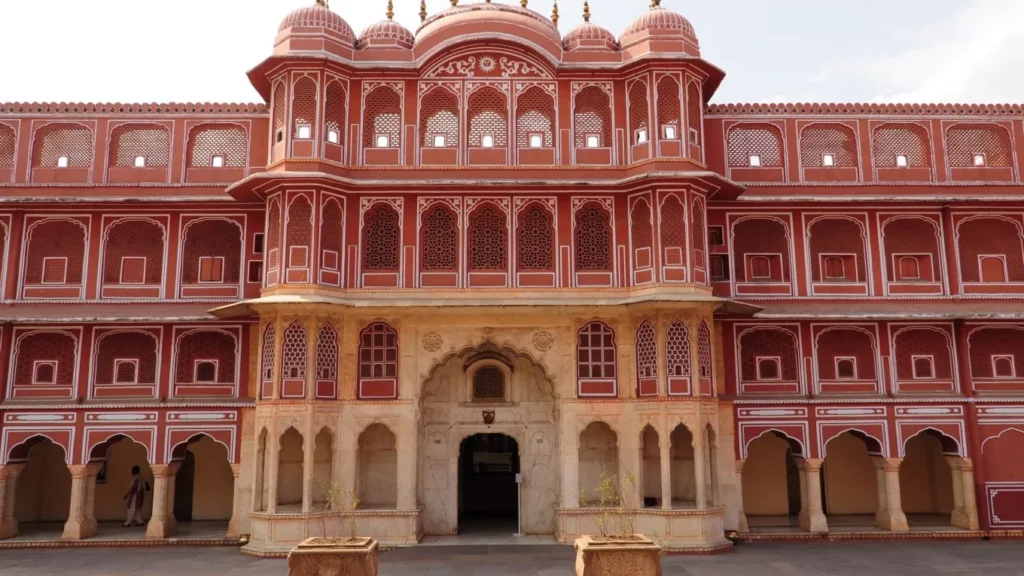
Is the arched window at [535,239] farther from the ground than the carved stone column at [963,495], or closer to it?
farther from the ground

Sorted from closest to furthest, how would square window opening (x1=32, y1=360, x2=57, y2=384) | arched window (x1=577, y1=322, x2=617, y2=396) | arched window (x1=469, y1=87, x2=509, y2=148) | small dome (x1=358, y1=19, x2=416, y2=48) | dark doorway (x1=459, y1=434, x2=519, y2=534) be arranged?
arched window (x1=577, y1=322, x2=617, y2=396) → square window opening (x1=32, y1=360, x2=57, y2=384) → arched window (x1=469, y1=87, x2=509, y2=148) → small dome (x1=358, y1=19, x2=416, y2=48) → dark doorway (x1=459, y1=434, x2=519, y2=534)

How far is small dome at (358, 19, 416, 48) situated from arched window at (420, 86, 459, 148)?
1.68m

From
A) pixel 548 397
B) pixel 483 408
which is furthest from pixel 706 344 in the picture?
pixel 483 408

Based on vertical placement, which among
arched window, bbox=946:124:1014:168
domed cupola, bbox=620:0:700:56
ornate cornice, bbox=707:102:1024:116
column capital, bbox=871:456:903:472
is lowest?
column capital, bbox=871:456:903:472

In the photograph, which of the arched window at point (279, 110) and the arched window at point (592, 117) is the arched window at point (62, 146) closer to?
the arched window at point (279, 110)

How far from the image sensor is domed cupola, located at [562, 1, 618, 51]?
2022cm

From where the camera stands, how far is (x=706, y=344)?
18266 mm

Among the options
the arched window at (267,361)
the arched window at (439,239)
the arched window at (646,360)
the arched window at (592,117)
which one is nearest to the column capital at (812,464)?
the arched window at (646,360)

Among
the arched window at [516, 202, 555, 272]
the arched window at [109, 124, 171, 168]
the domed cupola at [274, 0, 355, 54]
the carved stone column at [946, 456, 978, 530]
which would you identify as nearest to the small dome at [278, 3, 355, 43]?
the domed cupola at [274, 0, 355, 54]

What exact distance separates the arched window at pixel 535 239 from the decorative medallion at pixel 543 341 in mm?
1587

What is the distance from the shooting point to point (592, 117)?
19906mm

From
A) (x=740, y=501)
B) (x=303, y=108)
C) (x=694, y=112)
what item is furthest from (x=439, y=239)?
(x=740, y=501)

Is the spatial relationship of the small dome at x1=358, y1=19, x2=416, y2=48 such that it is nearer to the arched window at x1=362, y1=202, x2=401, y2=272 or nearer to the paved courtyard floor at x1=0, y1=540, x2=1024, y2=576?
the arched window at x1=362, y1=202, x2=401, y2=272

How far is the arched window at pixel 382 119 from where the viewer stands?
19.5 metres
